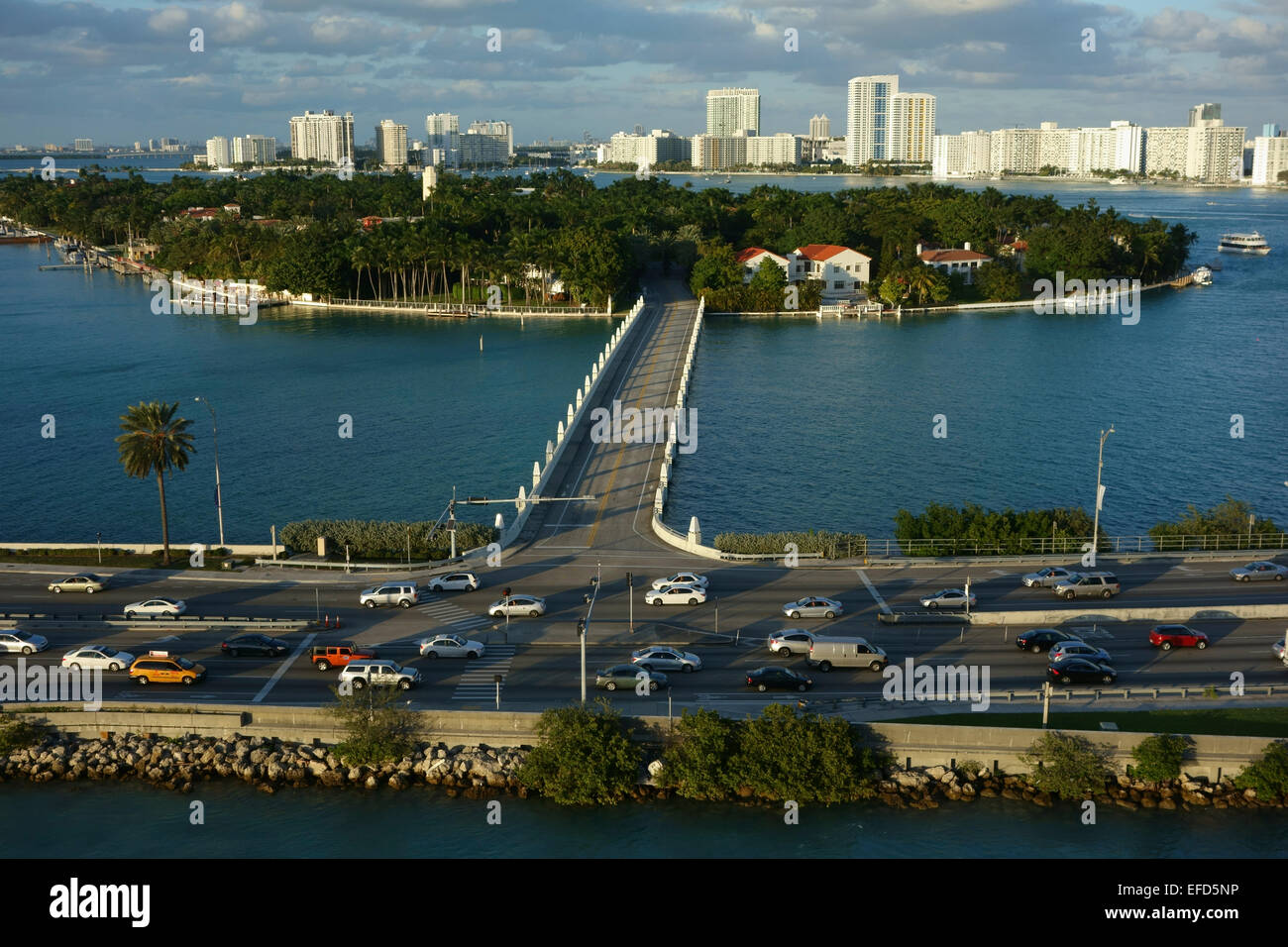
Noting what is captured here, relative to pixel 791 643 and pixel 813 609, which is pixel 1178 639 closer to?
pixel 813 609

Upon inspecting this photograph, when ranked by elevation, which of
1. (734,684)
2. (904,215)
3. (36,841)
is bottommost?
(36,841)

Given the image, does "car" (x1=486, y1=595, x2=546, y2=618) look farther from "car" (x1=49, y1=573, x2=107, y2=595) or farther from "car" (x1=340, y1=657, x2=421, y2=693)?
"car" (x1=49, y1=573, x2=107, y2=595)

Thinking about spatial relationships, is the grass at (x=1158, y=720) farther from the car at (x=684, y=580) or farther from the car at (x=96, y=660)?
the car at (x=96, y=660)

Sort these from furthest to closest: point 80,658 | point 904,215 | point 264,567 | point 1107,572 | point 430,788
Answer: point 904,215 → point 264,567 → point 1107,572 → point 80,658 → point 430,788

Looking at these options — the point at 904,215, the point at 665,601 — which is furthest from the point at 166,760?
the point at 904,215

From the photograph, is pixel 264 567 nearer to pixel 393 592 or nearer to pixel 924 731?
pixel 393 592

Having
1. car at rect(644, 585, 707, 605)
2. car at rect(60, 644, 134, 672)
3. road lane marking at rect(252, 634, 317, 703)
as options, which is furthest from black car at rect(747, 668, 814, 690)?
car at rect(60, 644, 134, 672)
